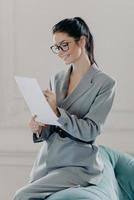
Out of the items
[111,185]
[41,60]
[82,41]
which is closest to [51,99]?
[82,41]

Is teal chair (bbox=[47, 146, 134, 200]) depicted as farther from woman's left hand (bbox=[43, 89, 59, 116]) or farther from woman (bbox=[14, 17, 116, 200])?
woman's left hand (bbox=[43, 89, 59, 116])

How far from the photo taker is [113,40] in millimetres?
2891

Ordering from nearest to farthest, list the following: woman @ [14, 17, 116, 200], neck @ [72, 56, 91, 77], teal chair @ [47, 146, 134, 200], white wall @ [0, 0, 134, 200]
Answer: teal chair @ [47, 146, 134, 200] → woman @ [14, 17, 116, 200] → neck @ [72, 56, 91, 77] → white wall @ [0, 0, 134, 200]

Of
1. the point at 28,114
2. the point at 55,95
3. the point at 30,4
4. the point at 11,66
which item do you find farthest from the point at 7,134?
the point at 55,95

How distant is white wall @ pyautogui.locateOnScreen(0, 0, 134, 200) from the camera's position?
2.88 meters

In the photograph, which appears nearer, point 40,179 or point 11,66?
point 40,179

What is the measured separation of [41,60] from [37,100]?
3.66 feet

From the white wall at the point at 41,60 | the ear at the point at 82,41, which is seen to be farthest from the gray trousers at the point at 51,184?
the white wall at the point at 41,60

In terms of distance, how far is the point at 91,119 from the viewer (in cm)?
198

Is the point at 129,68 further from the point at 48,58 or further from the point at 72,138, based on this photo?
A: the point at 72,138

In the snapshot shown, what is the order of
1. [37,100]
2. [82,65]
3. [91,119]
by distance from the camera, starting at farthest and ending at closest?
[82,65] → [91,119] → [37,100]

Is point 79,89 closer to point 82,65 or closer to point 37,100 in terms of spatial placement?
point 82,65

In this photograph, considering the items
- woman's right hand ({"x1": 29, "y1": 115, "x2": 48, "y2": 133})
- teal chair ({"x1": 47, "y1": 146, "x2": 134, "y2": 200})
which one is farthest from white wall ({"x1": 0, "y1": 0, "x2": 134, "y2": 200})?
woman's right hand ({"x1": 29, "y1": 115, "x2": 48, "y2": 133})

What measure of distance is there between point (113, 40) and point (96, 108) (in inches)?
39.2
